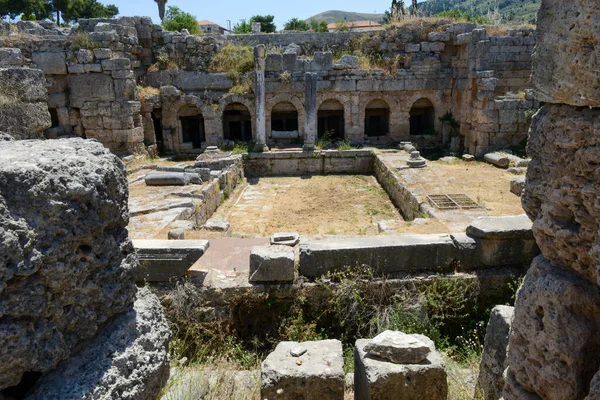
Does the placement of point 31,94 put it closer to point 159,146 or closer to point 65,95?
point 65,95

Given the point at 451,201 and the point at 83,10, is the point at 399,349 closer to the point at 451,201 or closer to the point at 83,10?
the point at 451,201

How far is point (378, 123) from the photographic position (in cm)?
2042

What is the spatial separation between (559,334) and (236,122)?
18592mm

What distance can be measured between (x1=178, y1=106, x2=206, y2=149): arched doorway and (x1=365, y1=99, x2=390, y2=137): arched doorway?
22.3 feet

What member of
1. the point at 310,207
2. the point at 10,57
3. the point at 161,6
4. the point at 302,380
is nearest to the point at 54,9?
the point at 161,6

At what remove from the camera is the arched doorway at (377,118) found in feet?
61.1

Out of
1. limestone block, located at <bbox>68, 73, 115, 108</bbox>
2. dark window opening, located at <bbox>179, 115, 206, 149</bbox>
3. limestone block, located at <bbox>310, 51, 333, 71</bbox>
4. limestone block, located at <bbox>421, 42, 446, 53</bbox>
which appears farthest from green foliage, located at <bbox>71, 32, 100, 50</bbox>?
limestone block, located at <bbox>421, 42, 446, 53</bbox>

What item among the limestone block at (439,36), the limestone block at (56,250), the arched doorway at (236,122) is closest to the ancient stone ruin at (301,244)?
the limestone block at (56,250)

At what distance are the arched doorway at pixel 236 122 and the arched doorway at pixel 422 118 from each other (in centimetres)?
688

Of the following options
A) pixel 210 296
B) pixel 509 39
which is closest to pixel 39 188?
pixel 210 296

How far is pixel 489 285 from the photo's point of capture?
5.97 meters

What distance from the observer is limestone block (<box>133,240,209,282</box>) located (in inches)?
222

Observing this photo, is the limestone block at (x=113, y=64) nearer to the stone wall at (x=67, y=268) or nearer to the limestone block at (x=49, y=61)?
the limestone block at (x=49, y=61)

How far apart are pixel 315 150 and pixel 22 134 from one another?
8.74 meters
